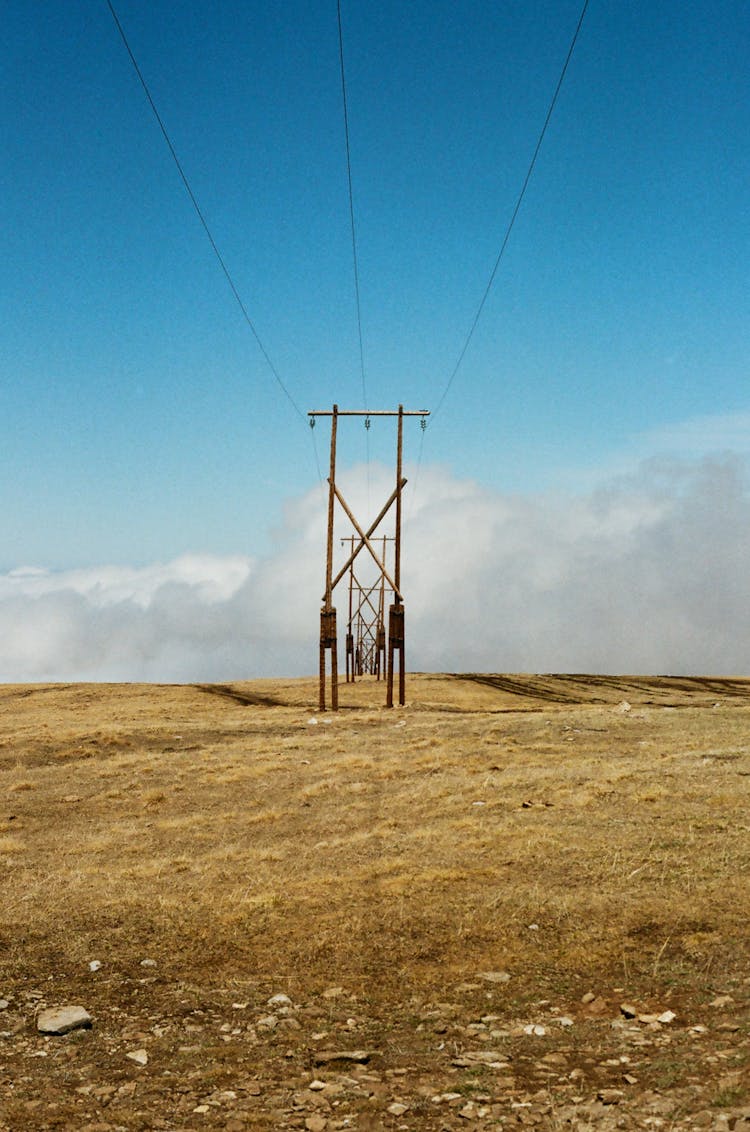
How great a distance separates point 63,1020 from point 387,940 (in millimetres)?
3407

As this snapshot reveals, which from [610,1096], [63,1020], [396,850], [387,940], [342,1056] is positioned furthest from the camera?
[396,850]

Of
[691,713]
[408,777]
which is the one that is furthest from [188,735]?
[691,713]

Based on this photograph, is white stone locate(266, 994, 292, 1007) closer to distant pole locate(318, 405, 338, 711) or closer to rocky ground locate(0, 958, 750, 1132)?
rocky ground locate(0, 958, 750, 1132)

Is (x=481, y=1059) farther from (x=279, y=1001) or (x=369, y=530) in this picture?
(x=369, y=530)

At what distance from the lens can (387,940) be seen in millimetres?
9125

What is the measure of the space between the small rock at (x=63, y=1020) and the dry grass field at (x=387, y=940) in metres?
0.17

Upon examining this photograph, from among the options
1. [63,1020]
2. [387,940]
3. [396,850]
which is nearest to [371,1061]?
[63,1020]

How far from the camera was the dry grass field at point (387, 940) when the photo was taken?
18.7ft

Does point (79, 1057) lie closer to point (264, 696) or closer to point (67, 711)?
point (67, 711)

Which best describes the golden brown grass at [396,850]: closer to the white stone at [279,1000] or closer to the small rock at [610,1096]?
the white stone at [279,1000]

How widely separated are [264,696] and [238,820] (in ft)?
90.3

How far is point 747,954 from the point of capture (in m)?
7.91

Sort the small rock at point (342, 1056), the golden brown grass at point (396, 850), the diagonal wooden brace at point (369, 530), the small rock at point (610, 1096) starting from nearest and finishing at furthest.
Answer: the small rock at point (610, 1096)
the small rock at point (342, 1056)
the golden brown grass at point (396, 850)
the diagonal wooden brace at point (369, 530)

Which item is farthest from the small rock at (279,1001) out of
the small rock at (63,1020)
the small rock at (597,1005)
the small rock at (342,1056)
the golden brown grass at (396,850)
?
the small rock at (597,1005)
